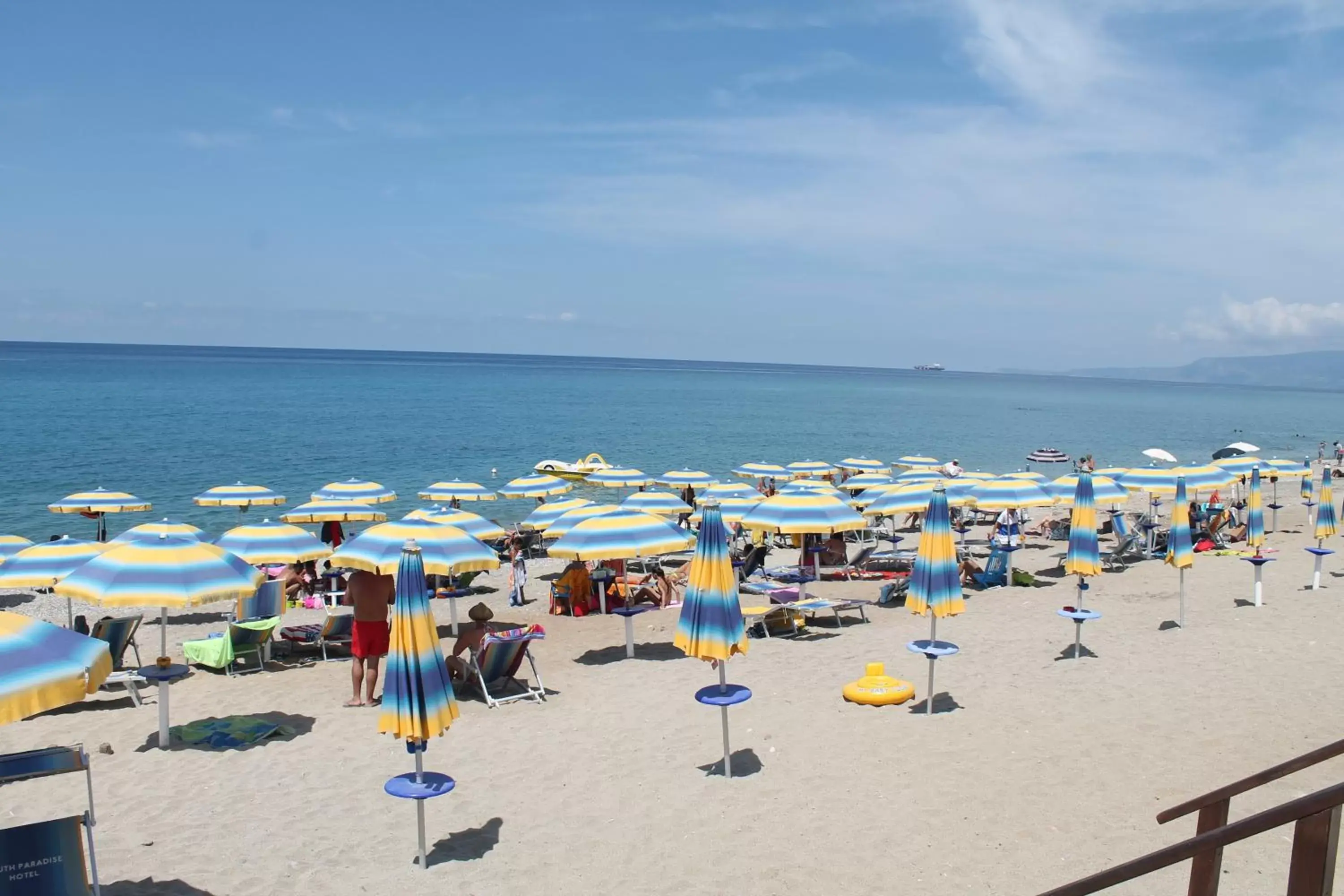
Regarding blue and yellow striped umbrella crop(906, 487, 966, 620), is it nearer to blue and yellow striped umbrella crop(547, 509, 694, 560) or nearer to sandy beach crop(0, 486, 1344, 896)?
sandy beach crop(0, 486, 1344, 896)

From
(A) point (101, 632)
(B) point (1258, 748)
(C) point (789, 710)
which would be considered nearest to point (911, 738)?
(C) point (789, 710)

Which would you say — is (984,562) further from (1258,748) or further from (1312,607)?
(1258,748)

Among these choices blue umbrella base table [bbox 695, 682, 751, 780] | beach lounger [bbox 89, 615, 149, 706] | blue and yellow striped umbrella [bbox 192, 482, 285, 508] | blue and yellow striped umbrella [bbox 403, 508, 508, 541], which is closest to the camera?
blue umbrella base table [bbox 695, 682, 751, 780]

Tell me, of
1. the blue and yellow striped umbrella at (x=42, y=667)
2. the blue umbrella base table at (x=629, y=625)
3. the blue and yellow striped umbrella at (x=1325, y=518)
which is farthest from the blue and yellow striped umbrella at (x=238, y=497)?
the blue and yellow striped umbrella at (x=1325, y=518)

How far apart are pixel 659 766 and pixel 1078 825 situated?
10.8 feet

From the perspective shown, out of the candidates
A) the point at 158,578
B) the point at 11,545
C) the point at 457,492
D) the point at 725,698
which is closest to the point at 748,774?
the point at 725,698

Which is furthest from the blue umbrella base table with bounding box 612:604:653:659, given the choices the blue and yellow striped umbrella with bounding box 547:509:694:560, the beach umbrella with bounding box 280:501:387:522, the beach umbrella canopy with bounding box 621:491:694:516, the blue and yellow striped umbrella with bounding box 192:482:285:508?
the blue and yellow striped umbrella with bounding box 192:482:285:508

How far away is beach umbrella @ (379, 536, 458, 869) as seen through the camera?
20.6ft

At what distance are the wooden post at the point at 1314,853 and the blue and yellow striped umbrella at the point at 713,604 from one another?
5.94 metres

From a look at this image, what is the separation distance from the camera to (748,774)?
7902 millimetres

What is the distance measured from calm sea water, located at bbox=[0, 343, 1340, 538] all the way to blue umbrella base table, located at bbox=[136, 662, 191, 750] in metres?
19.2

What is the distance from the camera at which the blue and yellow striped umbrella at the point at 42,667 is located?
4242mm

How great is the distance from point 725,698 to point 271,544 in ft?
25.2

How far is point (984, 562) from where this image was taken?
64.5ft
